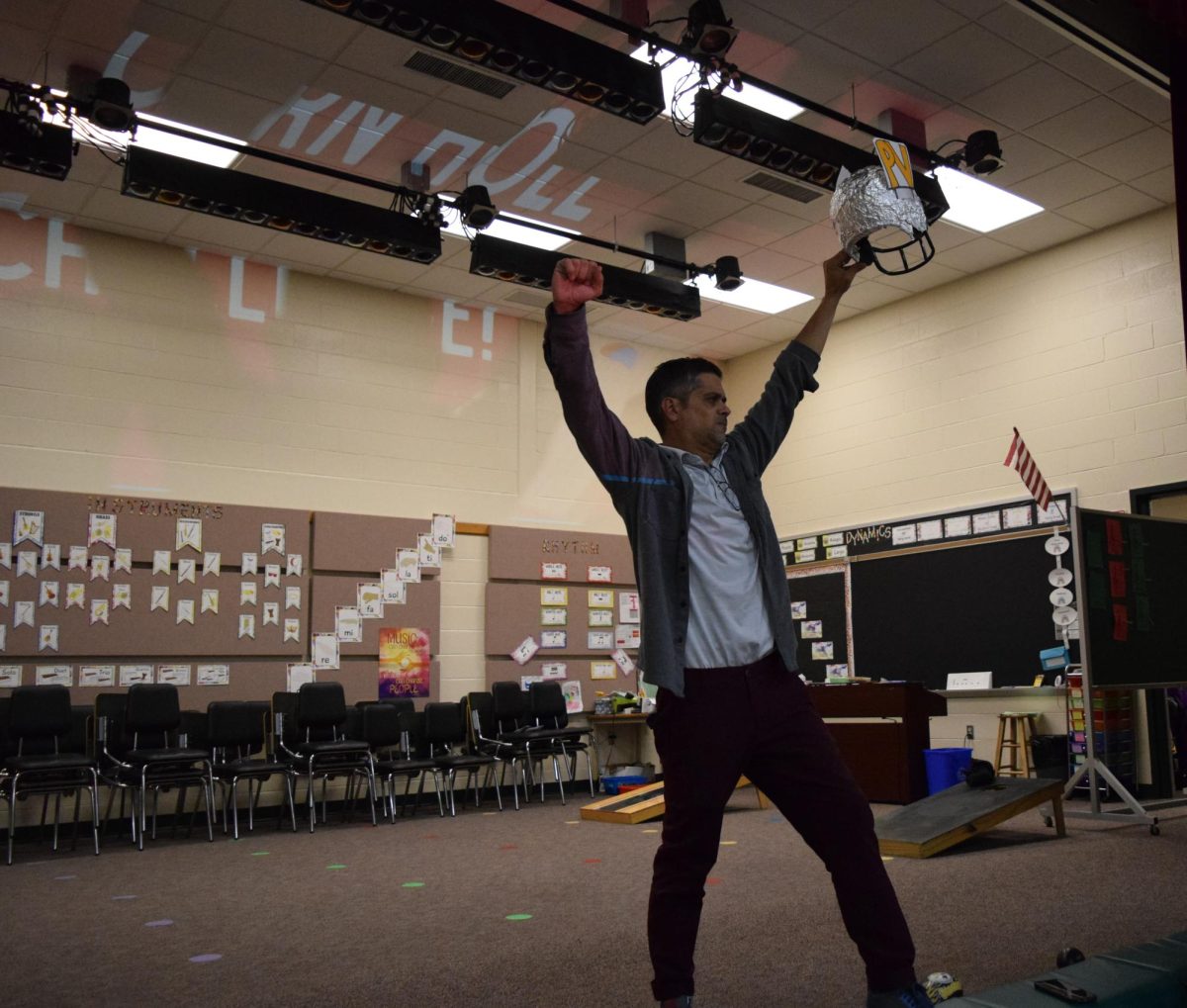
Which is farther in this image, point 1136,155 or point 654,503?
point 1136,155

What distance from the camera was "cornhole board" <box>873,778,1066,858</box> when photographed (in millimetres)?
4680

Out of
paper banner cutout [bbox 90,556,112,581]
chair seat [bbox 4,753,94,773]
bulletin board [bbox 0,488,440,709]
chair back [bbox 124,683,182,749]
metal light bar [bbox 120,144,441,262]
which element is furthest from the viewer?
paper banner cutout [bbox 90,556,112,581]

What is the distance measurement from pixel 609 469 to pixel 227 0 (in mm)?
4309

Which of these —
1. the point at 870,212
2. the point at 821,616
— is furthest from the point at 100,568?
the point at 870,212

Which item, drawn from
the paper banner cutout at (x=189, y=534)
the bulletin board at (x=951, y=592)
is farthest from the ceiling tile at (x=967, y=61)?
the paper banner cutout at (x=189, y=534)

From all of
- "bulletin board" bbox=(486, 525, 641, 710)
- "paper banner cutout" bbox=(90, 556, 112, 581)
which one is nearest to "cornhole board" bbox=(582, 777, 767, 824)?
"bulletin board" bbox=(486, 525, 641, 710)

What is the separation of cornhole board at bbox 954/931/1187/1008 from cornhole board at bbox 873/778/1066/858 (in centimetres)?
240

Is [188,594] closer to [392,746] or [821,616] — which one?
[392,746]

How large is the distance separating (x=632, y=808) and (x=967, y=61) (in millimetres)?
4766

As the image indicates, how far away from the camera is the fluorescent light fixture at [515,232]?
23.8 feet

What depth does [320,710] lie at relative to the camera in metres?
7.12

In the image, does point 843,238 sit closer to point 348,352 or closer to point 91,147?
point 91,147

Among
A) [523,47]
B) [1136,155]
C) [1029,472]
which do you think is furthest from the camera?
[1029,472]

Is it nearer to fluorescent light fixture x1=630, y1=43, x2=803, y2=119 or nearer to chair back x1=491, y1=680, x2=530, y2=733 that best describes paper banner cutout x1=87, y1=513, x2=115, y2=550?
chair back x1=491, y1=680, x2=530, y2=733
